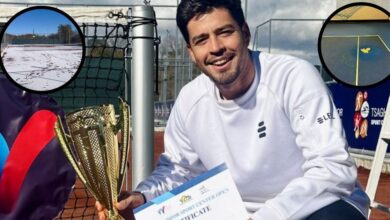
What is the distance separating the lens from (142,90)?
6.43 feet

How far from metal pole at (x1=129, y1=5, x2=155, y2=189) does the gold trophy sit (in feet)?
1.15

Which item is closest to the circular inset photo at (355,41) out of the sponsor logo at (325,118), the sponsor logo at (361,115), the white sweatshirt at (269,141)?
the white sweatshirt at (269,141)

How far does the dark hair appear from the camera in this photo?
1.56 m

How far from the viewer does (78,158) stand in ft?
5.32

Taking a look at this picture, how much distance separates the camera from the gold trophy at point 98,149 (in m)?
1.59

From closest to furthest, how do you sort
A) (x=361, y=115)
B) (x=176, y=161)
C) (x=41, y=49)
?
(x=176, y=161), (x=41, y=49), (x=361, y=115)

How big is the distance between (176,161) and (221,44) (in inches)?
16.5

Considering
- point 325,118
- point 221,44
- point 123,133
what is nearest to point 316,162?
point 325,118

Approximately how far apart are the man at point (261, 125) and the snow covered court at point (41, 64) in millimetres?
432

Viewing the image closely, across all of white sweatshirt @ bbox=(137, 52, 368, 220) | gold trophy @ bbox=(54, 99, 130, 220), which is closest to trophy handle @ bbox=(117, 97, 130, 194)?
gold trophy @ bbox=(54, 99, 130, 220)

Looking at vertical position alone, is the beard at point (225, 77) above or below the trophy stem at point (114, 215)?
above

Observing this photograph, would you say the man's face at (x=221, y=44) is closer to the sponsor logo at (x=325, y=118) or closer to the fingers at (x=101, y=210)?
the sponsor logo at (x=325, y=118)

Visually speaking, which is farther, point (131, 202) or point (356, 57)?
point (356, 57)

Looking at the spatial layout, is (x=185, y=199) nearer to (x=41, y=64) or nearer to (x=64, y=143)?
(x=64, y=143)
